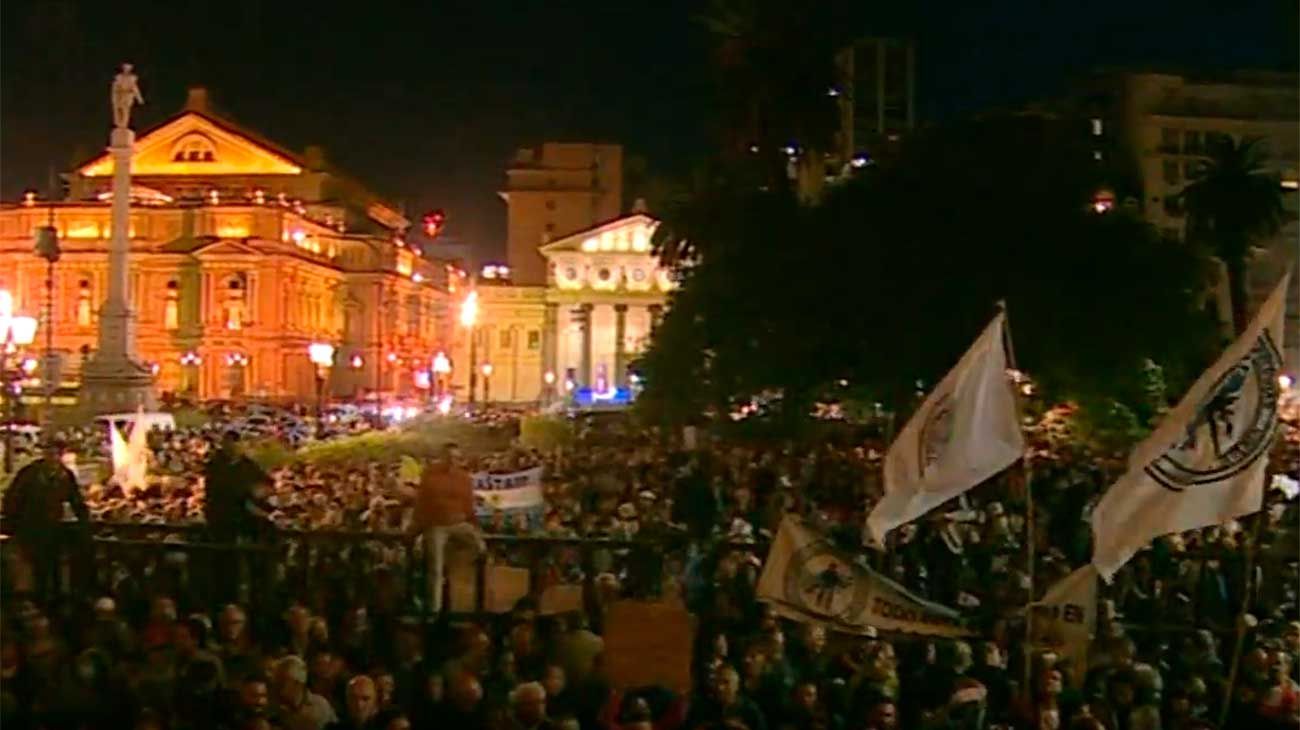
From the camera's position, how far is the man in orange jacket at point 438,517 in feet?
40.9

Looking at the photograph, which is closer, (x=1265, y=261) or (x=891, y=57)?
(x=1265, y=261)

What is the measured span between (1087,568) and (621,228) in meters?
101

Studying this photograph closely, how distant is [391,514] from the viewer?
1636 centimetres

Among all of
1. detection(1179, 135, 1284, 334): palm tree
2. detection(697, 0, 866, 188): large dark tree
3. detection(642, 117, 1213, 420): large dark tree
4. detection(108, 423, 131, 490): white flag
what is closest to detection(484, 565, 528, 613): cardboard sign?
detection(108, 423, 131, 490): white flag

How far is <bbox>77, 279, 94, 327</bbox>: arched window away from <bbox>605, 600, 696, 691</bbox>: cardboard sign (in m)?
77.5

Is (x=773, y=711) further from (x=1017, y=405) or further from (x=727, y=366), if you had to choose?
(x=727, y=366)

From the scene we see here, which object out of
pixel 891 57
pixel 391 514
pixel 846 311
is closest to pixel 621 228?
pixel 891 57

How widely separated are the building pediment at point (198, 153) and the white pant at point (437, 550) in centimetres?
8872

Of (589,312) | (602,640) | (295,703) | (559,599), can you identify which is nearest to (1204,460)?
(602,640)

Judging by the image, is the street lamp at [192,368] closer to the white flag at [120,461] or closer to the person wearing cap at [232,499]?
the white flag at [120,461]

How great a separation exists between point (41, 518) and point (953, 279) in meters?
21.7

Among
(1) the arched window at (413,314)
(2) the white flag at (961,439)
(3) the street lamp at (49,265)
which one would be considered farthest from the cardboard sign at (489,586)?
(1) the arched window at (413,314)

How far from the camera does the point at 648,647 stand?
10.2 meters

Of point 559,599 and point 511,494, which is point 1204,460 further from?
point 511,494
